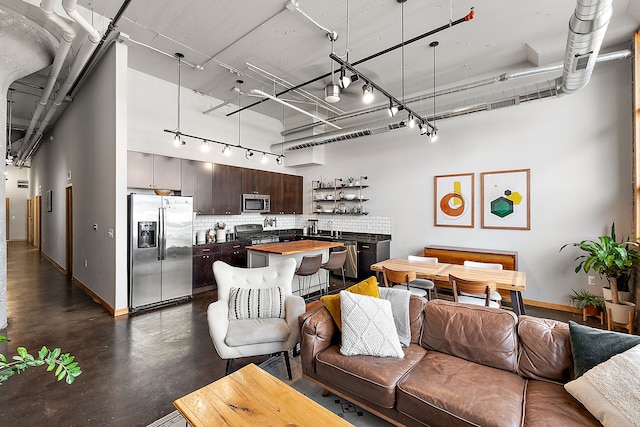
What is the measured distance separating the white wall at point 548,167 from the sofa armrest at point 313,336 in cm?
389

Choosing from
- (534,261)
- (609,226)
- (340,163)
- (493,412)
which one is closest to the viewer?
(493,412)

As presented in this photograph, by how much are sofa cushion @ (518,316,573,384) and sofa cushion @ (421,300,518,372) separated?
6 cm

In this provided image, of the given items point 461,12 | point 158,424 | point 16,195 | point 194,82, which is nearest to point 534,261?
point 461,12

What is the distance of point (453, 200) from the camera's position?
541cm

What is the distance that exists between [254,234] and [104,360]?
405 centimetres

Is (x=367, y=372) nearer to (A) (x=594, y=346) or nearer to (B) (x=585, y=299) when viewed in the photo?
(A) (x=594, y=346)

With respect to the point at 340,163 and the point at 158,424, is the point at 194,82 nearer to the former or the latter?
the point at 340,163

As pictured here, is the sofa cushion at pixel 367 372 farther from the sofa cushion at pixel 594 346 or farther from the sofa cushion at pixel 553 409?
the sofa cushion at pixel 594 346

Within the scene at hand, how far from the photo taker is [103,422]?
6.95ft

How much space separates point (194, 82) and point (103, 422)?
525 cm

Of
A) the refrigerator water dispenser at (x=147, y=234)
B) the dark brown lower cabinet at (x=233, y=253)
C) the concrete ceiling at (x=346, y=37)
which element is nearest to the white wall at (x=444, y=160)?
the refrigerator water dispenser at (x=147, y=234)

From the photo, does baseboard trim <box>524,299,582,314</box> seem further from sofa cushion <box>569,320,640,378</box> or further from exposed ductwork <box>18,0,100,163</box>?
exposed ductwork <box>18,0,100,163</box>

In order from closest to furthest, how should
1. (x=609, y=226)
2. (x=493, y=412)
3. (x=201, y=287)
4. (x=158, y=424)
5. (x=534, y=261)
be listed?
(x=493, y=412) < (x=158, y=424) < (x=609, y=226) < (x=534, y=261) < (x=201, y=287)

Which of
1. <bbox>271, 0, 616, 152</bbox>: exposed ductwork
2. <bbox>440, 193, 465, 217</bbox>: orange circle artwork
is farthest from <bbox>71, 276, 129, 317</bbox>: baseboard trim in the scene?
<bbox>440, 193, 465, 217</bbox>: orange circle artwork
